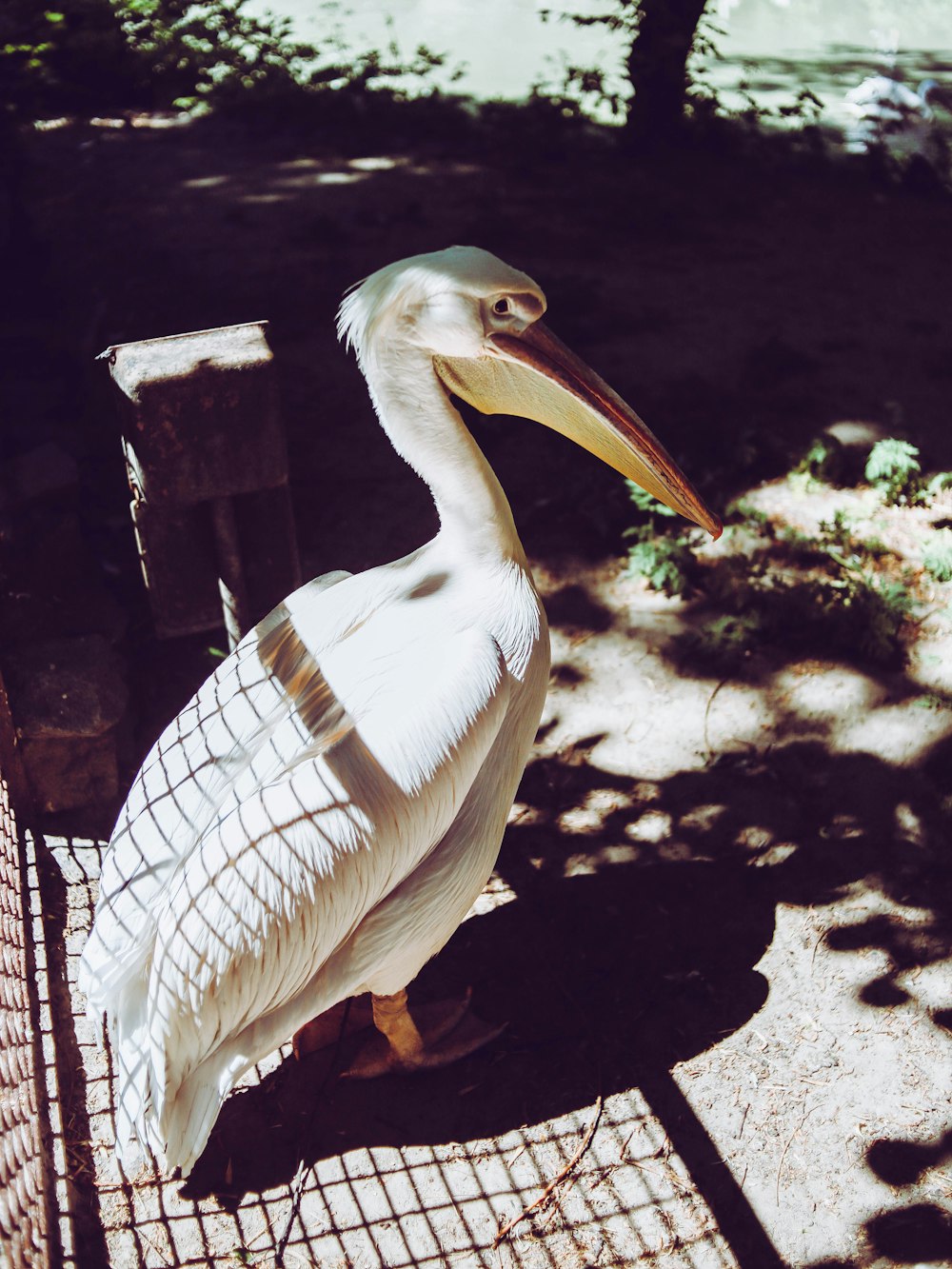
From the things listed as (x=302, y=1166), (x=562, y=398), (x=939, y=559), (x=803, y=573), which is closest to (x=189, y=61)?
(x=803, y=573)

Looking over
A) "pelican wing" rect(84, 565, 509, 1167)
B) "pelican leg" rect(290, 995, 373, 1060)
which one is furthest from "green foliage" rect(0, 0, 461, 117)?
"pelican leg" rect(290, 995, 373, 1060)

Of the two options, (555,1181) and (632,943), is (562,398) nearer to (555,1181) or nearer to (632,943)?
(632,943)

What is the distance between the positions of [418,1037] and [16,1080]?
85 cm

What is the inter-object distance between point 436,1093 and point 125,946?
838mm

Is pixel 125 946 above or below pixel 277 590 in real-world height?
below

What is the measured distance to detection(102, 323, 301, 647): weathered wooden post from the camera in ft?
7.61

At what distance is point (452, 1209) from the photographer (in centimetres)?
229

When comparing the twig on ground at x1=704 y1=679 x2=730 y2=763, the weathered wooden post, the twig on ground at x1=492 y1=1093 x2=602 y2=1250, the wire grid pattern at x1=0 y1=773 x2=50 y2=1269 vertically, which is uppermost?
the weathered wooden post

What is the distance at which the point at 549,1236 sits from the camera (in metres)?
2.24

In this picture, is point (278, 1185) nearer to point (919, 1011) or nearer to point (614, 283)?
point (919, 1011)

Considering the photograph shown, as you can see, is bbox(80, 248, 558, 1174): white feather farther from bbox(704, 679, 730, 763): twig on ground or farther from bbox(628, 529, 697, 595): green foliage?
bbox(628, 529, 697, 595): green foliage

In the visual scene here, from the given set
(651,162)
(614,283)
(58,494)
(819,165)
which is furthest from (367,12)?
(58,494)

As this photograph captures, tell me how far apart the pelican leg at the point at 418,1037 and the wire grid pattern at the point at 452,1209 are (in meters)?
0.19

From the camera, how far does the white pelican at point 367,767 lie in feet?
6.55
